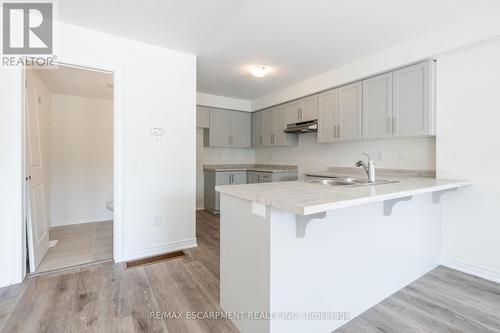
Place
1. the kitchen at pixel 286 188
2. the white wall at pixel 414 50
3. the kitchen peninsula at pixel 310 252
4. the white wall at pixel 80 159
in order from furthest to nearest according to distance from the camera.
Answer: the white wall at pixel 80 159, the white wall at pixel 414 50, the kitchen at pixel 286 188, the kitchen peninsula at pixel 310 252

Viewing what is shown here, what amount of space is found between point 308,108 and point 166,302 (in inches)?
132

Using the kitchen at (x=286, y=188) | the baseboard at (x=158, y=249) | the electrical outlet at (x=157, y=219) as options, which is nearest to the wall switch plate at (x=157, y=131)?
the kitchen at (x=286, y=188)

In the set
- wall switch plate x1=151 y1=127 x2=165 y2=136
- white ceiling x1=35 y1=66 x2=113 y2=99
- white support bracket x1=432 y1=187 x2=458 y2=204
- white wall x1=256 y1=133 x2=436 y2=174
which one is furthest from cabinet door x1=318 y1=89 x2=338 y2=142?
white ceiling x1=35 y1=66 x2=113 y2=99

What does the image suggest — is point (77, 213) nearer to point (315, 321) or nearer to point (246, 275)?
point (246, 275)

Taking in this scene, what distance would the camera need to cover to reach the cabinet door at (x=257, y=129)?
5.07 metres

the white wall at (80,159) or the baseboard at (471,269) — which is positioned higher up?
the white wall at (80,159)

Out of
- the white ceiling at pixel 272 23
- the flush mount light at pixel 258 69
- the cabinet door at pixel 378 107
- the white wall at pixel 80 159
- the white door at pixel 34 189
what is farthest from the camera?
the white wall at pixel 80 159

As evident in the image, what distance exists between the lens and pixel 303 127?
4047 millimetres

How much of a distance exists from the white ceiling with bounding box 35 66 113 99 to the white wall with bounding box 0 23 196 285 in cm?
38

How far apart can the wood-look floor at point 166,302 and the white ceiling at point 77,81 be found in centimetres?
218

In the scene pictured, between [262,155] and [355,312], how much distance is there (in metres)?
4.06

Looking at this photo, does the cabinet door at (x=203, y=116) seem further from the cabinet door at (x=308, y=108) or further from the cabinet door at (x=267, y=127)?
the cabinet door at (x=308, y=108)

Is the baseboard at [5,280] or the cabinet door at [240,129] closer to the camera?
the baseboard at [5,280]

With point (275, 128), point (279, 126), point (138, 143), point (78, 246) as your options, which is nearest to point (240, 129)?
point (275, 128)
